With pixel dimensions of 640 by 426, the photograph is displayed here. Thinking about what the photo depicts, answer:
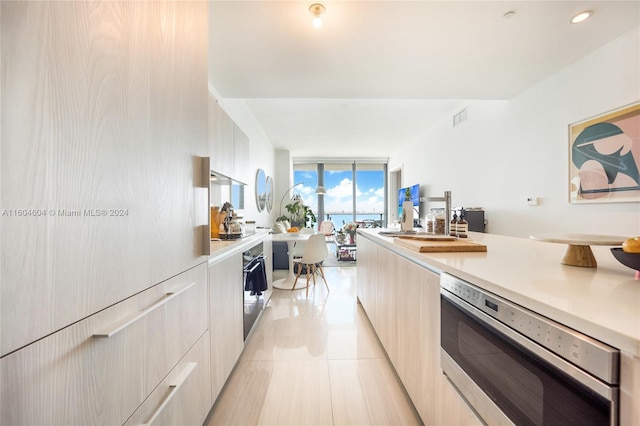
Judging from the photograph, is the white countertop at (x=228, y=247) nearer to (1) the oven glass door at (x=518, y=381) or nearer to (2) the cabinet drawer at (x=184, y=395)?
(2) the cabinet drawer at (x=184, y=395)

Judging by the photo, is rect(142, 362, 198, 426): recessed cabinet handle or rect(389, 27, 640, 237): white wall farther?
rect(389, 27, 640, 237): white wall

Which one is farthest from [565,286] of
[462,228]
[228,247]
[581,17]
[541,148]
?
[541,148]

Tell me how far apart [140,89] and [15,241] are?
56 cm

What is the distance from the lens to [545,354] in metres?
0.56

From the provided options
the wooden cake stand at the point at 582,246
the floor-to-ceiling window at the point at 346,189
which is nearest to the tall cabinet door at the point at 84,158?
the wooden cake stand at the point at 582,246

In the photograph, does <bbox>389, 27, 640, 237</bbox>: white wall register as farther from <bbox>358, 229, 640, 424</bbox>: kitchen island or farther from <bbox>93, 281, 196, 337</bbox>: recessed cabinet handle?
<bbox>93, 281, 196, 337</bbox>: recessed cabinet handle

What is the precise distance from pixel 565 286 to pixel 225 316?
1.59m

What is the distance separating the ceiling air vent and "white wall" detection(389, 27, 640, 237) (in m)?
0.10

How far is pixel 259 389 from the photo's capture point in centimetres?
162

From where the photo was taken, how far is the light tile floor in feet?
4.63

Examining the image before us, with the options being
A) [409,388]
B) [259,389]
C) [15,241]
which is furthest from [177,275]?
[409,388]

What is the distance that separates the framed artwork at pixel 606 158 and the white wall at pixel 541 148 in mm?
75

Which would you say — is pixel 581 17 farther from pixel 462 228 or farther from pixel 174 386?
pixel 174 386

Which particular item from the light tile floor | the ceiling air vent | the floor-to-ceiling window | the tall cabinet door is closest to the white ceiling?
the ceiling air vent
